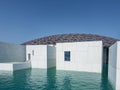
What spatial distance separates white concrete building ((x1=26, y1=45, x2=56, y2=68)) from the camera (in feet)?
52.7

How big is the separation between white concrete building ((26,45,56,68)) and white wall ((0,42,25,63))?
200 centimetres

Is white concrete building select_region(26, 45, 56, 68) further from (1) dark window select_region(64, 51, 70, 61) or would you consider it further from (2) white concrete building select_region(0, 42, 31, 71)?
(1) dark window select_region(64, 51, 70, 61)

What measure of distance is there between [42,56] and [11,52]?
4.69 meters

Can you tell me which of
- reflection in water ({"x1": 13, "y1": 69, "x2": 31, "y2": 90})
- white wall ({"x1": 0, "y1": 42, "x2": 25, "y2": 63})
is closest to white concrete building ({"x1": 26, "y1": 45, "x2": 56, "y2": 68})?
white wall ({"x1": 0, "y1": 42, "x2": 25, "y2": 63})

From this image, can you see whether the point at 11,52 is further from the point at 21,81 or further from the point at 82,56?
the point at 82,56

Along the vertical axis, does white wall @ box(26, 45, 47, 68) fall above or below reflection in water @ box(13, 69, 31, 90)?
above

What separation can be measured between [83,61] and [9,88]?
9.17 metres

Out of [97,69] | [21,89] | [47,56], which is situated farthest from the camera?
[47,56]

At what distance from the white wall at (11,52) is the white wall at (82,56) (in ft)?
21.7

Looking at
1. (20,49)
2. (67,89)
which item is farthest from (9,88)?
(20,49)

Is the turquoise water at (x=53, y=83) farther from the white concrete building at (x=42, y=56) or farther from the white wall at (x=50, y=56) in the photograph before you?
the white wall at (x=50, y=56)

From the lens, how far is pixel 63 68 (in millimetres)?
15062

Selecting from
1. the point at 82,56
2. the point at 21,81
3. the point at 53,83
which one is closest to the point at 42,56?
the point at 82,56

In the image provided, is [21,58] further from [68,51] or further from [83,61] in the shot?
[83,61]
